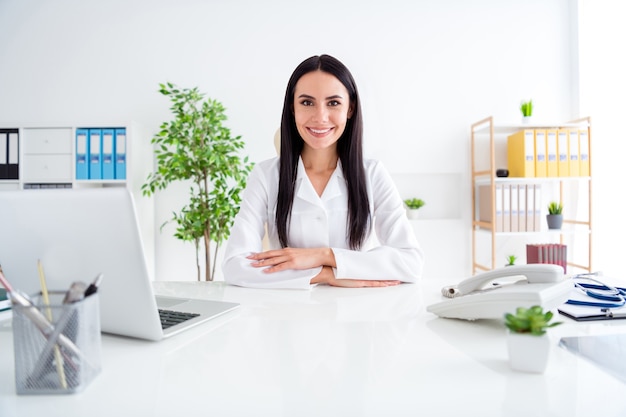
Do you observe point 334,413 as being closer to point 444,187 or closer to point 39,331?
point 39,331

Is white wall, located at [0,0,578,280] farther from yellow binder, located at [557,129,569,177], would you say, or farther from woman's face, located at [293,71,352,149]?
woman's face, located at [293,71,352,149]

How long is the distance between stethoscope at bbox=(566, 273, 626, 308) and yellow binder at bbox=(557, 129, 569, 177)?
8.16 ft

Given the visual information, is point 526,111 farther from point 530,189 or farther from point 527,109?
point 530,189

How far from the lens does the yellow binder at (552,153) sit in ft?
10.8

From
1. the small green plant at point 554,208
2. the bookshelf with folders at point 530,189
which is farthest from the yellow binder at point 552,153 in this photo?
the small green plant at point 554,208

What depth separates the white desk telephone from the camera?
2.56ft

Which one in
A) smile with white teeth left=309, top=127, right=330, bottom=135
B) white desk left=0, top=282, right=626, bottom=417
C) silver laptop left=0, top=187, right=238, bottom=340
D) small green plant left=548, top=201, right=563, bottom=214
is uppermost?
smile with white teeth left=309, top=127, right=330, bottom=135

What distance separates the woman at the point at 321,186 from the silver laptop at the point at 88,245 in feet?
2.31

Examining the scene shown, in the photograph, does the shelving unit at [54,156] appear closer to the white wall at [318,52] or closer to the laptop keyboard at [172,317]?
the white wall at [318,52]

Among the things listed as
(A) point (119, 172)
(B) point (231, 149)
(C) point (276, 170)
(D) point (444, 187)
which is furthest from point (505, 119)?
(A) point (119, 172)

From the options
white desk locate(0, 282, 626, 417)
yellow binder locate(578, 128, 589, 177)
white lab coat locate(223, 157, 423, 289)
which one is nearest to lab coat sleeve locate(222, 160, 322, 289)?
white lab coat locate(223, 157, 423, 289)

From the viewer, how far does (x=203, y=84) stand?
354 centimetres

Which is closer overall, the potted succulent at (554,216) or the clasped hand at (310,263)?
the clasped hand at (310,263)

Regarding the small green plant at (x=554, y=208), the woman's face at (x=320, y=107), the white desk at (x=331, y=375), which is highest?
the woman's face at (x=320, y=107)
